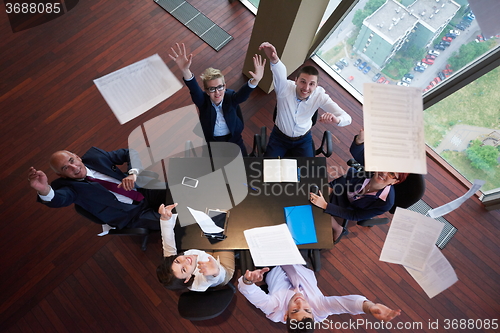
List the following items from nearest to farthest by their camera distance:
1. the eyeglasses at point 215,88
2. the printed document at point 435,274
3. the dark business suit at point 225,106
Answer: the printed document at point 435,274 → the eyeglasses at point 215,88 → the dark business suit at point 225,106

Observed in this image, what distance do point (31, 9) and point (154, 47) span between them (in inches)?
73.8

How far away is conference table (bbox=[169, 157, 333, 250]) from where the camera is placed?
2121 millimetres

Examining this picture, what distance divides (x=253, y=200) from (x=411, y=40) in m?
2.25

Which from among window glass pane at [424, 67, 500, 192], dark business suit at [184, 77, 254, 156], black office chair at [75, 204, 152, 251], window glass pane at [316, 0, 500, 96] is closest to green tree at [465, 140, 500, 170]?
window glass pane at [424, 67, 500, 192]

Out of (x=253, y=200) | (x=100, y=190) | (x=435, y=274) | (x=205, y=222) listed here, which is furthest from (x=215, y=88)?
(x=435, y=274)

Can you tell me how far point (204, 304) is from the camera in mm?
1927

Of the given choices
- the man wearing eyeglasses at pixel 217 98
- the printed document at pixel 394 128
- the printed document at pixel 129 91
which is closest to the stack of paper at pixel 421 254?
the printed document at pixel 394 128

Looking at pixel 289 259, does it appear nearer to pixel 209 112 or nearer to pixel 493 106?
pixel 209 112

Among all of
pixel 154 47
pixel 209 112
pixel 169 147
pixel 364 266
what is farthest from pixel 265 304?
pixel 154 47

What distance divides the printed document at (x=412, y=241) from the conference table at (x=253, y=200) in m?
0.42

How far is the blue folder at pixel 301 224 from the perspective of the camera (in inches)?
83.0

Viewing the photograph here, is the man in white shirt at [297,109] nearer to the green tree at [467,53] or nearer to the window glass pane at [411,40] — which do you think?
the window glass pane at [411,40]

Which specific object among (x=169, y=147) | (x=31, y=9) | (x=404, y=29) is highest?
(x=404, y=29)

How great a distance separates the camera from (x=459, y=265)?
3041mm
